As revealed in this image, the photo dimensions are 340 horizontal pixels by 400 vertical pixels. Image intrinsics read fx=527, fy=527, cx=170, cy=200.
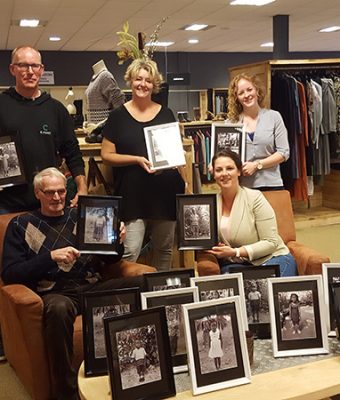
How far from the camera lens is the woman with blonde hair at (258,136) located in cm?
316

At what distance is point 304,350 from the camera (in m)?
1.86

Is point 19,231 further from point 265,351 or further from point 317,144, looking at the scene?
point 317,144

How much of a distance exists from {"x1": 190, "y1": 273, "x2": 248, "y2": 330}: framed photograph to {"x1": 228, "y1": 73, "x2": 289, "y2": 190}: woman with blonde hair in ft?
4.09

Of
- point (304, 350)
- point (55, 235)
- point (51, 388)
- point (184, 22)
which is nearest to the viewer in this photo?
point (304, 350)

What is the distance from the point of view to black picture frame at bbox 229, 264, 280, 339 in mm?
2004

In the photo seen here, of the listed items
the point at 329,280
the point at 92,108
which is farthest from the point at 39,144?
the point at 329,280

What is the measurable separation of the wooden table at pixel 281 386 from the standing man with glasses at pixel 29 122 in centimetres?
125

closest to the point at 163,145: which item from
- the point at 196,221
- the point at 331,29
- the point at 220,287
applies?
the point at 196,221

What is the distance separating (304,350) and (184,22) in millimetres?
7449

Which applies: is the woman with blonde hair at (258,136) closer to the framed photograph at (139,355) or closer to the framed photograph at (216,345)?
the framed photograph at (216,345)

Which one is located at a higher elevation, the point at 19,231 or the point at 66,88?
the point at 66,88

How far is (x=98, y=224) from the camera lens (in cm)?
247

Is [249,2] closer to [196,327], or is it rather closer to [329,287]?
[329,287]

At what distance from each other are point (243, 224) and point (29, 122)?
1.23m
